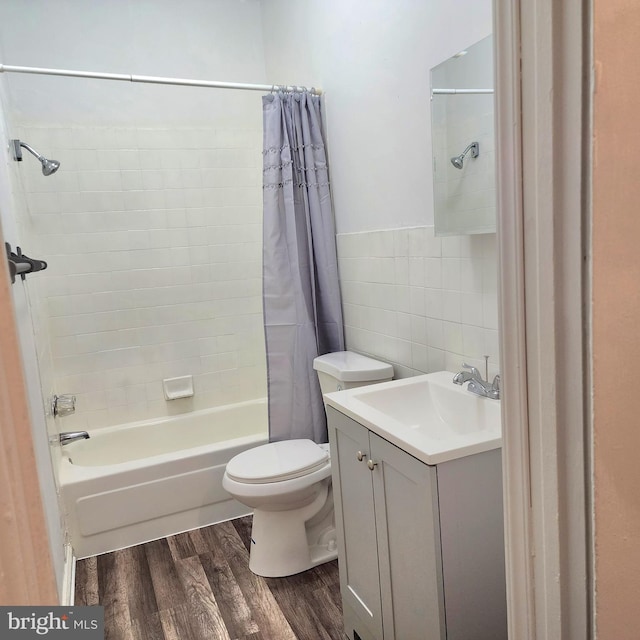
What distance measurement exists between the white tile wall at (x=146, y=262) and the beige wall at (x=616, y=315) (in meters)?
2.61

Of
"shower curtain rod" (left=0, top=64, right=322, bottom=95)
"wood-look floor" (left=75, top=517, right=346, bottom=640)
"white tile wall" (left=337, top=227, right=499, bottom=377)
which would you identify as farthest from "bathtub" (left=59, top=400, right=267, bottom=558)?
"shower curtain rod" (left=0, top=64, right=322, bottom=95)

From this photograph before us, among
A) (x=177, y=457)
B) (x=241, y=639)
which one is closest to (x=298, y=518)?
(x=241, y=639)

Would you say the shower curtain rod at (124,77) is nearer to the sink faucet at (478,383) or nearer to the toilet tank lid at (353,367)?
the toilet tank lid at (353,367)

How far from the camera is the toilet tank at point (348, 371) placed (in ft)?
7.35

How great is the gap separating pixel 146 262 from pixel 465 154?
6.57ft

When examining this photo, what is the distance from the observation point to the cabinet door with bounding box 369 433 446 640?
4.39 ft

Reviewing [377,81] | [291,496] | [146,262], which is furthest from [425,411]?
[146,262]

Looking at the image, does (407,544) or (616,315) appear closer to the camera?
(616,315)

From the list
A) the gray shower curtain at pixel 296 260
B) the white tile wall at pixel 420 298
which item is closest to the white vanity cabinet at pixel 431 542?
the white tile wall at pixel 420 298

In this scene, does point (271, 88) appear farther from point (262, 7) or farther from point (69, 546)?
point (69, 546)

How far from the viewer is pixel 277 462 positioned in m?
2.22

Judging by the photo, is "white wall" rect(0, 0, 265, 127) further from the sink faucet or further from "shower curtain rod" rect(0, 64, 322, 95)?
the sink faucet

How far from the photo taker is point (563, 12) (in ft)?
2.41

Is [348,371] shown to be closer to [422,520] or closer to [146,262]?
[422,520]
